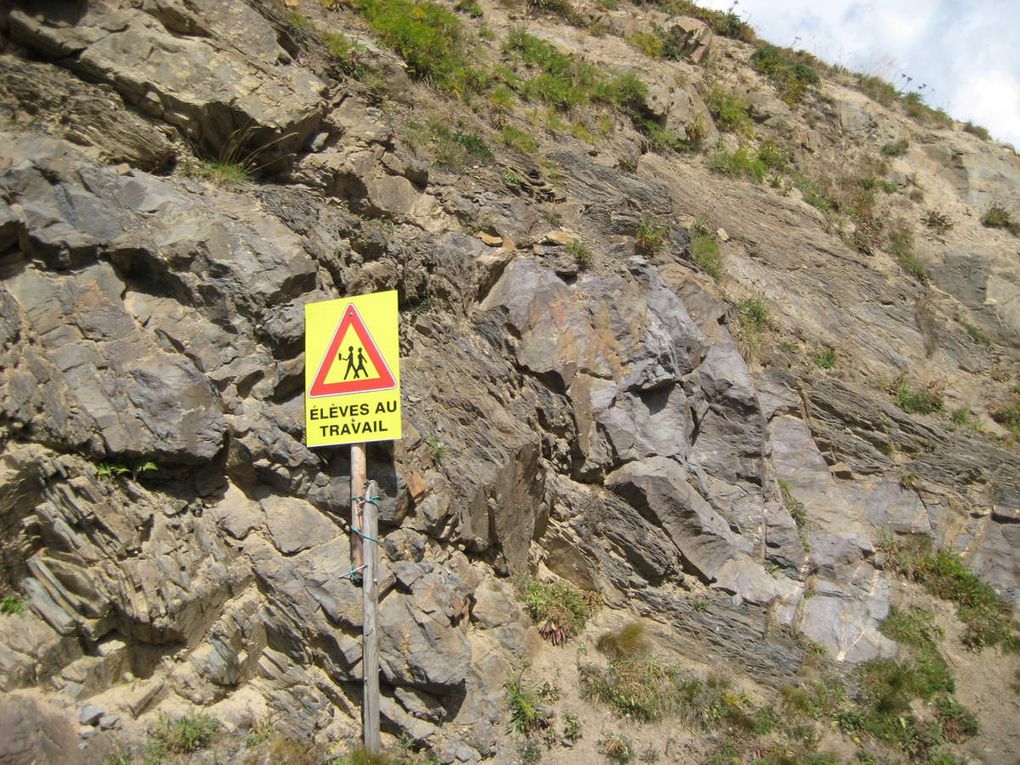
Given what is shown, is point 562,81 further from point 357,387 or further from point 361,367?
point 357,387

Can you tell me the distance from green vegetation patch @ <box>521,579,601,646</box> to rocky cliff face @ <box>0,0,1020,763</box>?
13 centimetres

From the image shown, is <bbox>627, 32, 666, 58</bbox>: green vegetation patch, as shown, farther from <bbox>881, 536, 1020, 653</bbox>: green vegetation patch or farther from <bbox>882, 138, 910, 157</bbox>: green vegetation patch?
<bbox>881, 536, 1020, 653</bbox>: green vegetation patch

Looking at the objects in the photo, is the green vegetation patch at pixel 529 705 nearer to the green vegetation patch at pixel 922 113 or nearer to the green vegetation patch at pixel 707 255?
the green vegetation patch at pixel 707 255

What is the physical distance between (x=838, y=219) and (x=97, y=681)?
1324cm

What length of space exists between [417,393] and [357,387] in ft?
4.10

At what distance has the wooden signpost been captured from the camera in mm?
5352

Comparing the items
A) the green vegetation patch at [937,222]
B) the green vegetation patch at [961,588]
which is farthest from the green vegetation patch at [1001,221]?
the green vegetation patch at [961,588]

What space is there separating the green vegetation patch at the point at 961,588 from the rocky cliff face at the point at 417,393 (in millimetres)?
188

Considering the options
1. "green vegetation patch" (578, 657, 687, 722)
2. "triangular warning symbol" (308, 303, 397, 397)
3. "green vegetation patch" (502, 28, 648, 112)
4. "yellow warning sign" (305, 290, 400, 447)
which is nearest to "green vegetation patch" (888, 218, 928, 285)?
"green vegetation patch" (502, 28, 648, 112)

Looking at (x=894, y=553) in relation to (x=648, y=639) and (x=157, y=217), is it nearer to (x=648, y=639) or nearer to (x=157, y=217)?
(x=648, y=639)

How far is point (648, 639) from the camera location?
6.75 m

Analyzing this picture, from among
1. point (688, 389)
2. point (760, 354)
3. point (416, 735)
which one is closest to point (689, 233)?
point (760, 354)

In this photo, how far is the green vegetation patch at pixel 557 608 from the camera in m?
6.46

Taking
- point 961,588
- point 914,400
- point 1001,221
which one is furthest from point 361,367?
point 1001,221
